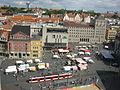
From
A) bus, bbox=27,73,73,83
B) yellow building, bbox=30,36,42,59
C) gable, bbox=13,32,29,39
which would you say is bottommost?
bus, bbox=27,73,73,83

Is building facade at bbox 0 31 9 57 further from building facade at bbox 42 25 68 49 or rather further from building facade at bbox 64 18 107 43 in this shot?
building facade at bbox 64 18 107 43

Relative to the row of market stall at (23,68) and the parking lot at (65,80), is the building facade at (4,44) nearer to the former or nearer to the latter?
the parking lot at (65,80)

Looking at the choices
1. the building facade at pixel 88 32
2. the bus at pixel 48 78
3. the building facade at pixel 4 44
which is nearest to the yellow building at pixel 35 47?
the building facade at pixel 4 44

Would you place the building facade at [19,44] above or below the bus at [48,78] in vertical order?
above

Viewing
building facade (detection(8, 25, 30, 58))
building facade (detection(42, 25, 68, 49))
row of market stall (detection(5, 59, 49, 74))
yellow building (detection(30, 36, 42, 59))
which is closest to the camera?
row of market stall (detection(5, 59, 49, 74))

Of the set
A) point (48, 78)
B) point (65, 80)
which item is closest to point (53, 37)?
point (48, 78)

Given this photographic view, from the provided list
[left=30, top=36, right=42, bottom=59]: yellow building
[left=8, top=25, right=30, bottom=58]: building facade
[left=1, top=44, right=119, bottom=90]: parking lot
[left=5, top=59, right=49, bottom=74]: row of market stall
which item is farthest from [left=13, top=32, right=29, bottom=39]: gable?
A: [left=5, top=59, right=49, bottom=74]: row of market stall

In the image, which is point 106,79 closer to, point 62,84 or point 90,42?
point 62,84
